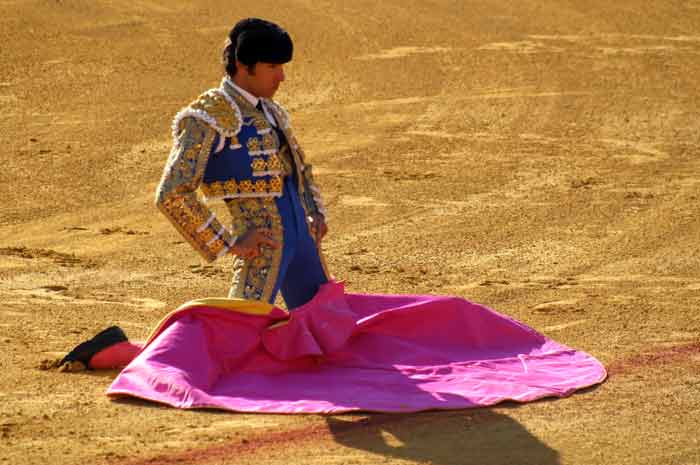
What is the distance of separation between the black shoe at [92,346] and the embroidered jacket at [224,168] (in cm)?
69

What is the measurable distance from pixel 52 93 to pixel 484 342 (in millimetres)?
8395

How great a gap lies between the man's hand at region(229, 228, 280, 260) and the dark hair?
→ 71cm

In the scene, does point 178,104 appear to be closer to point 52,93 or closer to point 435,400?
point 52,93

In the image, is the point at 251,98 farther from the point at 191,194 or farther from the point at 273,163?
the point at 191,194

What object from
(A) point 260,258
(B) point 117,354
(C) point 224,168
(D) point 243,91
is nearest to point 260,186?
(C) point 224,168

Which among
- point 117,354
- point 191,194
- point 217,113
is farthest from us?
point 117,354

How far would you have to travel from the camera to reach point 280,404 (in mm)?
6203

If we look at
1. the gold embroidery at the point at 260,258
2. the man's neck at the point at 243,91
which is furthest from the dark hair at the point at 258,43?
the gold embroidery at the point at 260,258

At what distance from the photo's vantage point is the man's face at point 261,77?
255 inches

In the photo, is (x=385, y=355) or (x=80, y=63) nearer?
(x=385, y=355)

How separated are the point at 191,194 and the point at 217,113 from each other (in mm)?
370

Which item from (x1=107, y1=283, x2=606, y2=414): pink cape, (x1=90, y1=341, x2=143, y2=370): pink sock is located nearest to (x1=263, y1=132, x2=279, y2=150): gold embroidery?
(x1=107, y1=283, x2=606, y2=414): pink cape

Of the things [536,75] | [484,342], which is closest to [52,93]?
[536,75]

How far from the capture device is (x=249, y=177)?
6.52 meters
